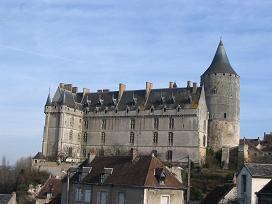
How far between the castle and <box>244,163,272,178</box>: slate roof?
37.6 m

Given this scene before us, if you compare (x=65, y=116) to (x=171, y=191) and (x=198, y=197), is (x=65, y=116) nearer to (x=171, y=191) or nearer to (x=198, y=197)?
(x=198, y=197)

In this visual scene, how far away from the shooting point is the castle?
72750mm

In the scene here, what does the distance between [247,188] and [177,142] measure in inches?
1584

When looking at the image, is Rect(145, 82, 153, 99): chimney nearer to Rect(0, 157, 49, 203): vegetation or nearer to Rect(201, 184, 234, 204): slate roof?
Rect(0, 157, 49, 203): vegetation

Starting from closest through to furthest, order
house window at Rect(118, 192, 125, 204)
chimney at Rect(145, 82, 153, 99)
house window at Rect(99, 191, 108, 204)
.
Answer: house window at Rect(118, 192, 125, 204), house window at Rect(99, 191, 108, 204), chimney at Rect(145, 82, 153, 99)

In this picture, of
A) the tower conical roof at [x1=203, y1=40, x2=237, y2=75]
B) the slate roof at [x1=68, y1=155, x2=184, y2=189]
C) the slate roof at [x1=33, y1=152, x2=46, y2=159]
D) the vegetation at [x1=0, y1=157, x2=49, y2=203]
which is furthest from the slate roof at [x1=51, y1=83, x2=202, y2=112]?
the slate roof at [x1=68, y1=155, x2=184, y2=189]

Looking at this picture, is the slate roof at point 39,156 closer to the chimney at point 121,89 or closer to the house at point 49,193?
the chimney at point 121,89

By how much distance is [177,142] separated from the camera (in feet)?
239

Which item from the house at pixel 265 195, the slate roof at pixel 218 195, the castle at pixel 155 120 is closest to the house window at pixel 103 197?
the slate roof at pixel 218 195

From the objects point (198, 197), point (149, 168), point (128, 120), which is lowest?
point (198, 197)

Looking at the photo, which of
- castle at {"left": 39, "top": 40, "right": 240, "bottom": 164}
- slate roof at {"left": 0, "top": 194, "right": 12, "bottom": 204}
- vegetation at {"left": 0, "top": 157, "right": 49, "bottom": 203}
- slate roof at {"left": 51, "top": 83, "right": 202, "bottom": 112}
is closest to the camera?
slate roof at {"left": 0, "top": 194, "right": 12, "bottom": 204}

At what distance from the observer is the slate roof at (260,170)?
1266 inches

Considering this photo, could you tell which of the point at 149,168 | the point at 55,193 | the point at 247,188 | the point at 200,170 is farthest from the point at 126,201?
the point at 200,170

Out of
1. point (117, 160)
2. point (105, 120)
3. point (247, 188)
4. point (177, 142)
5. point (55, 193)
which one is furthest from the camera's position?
point (105, 120)
